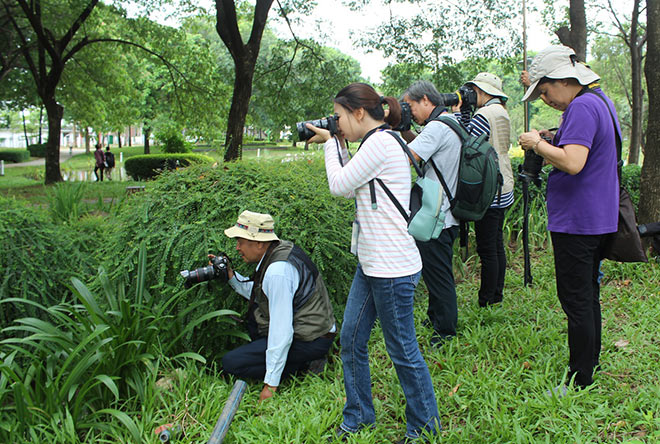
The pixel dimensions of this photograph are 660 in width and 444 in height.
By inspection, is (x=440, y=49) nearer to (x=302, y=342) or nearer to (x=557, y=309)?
(x=557, y=309)

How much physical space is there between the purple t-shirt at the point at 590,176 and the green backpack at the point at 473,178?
86cm

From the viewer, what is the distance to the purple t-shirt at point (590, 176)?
2.46 m

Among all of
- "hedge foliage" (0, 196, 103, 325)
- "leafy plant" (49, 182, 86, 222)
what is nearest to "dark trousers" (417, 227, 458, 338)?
"hedge foliage" (0, 196, 103, 325)

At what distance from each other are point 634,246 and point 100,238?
4.74 metres

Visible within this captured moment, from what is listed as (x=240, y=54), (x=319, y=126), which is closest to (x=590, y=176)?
(x=319, y=126)

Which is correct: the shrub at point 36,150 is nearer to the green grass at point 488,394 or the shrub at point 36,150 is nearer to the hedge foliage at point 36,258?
the hedge foliage at point 36,258

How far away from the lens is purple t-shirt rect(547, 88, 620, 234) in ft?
8.07

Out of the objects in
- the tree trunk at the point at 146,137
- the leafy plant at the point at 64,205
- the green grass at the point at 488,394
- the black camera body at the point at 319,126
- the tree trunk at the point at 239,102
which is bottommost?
the green grass at the point at 488,394

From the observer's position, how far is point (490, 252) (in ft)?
13.1

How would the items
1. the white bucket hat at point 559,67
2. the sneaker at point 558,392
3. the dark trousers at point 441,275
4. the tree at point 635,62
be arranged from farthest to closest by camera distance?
the tree at point 635,62
the dark trousers at point 441,275
the sneaker at point 558,392
the white bucket hat at point 559,67

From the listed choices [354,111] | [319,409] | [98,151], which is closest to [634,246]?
[354,111]

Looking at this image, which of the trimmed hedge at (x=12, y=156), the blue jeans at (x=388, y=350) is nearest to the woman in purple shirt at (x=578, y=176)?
the blue jeans at (x=388, y=350)

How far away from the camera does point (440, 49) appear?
10727mm

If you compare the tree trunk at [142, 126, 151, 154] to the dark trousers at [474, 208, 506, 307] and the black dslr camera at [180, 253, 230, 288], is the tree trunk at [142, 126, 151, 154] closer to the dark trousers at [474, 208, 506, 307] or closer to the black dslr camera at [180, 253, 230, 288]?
the black dslr camera at [180, 253, 230, 288]
